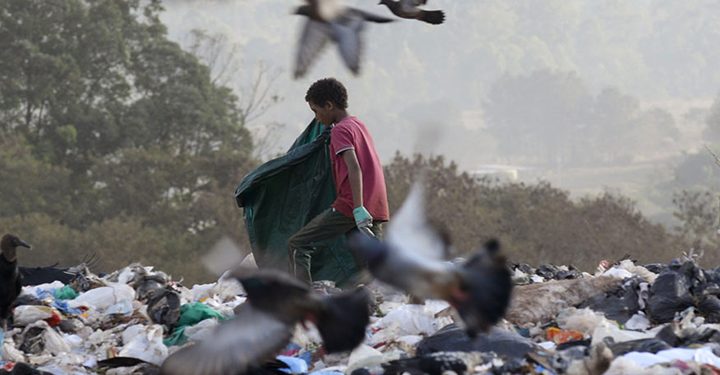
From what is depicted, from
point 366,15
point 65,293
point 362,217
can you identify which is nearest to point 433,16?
point 366,15

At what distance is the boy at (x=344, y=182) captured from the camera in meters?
6.16

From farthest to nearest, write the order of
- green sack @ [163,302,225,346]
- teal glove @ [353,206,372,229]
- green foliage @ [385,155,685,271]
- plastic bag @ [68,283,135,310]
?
green foliage @ [385,155,685,271], plastic bag @ [68,283,135,310], teal glove @ [353,206,372,229], green sack @ [163,302,225,346]

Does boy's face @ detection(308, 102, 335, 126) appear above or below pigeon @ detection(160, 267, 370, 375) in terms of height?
above

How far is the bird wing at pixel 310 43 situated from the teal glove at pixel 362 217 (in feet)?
2.76

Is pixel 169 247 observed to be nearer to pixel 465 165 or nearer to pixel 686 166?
pixel 686 166

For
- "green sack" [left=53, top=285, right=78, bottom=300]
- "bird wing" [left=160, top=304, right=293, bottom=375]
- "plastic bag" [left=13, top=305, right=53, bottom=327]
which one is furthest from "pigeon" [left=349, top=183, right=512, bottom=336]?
"green sack" [left=53, top=285, right=78, bottom=300]

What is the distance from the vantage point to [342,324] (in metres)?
4.05

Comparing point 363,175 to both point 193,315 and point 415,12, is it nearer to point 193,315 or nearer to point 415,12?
point 415,12

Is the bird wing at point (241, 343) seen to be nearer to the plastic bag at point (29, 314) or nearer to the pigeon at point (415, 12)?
the pigeon at point (415, 12)

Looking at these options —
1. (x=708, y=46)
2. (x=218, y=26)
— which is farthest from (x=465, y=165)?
(x=708, y=46)

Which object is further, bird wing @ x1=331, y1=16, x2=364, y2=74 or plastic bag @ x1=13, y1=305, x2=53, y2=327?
plastic bag @ x1=13, y1=305, x2=53, y2=327

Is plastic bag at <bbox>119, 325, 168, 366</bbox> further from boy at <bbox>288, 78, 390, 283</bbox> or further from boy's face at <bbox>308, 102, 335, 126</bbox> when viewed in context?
boy's face at <bbox>308, 102, 335, 126</bbox>

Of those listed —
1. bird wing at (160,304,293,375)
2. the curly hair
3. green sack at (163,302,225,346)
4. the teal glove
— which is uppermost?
the curly hair

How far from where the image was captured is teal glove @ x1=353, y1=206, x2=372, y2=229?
6.12 metres
